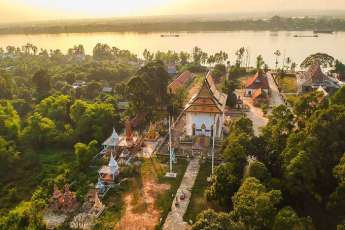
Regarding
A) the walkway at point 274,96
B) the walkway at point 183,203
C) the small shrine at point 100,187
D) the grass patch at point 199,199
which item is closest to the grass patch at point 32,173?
the small shrine at point 100,187

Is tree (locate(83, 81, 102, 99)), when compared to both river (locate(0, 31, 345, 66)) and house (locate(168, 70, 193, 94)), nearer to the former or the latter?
house (locate(168, 70, 193, 94))

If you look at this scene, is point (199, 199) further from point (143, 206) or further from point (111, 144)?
point (111, 144)

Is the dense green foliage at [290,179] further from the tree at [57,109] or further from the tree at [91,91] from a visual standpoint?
the tree at [91,91]

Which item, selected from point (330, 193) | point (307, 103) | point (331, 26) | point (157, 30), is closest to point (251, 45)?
point (331, 26)

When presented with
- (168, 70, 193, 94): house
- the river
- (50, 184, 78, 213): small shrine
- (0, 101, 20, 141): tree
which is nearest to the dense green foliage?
(50, 184, 78, 213): small shrine

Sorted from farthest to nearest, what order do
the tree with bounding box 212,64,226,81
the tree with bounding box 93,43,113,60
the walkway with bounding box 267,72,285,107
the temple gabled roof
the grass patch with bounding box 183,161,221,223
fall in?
the tree with bounding box 93,43,113,60, the tree with bounding box 212,64,226,81, the walkway with bounding box 267,72,285,107, the temple gabled roof, the grass patch with bounding box 183,161,221,223

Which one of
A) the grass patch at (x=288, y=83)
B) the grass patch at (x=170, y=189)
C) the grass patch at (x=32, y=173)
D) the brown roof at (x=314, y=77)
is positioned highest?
the brown roof at (x=314, y=77)

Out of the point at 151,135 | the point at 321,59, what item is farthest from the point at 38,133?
the point at 321,59
